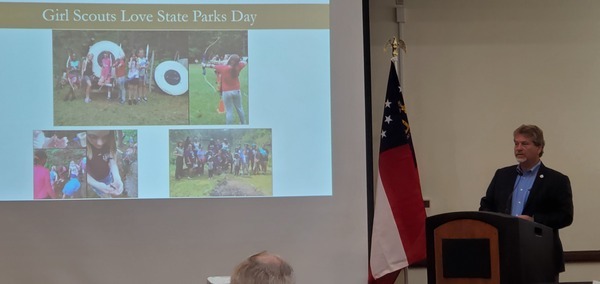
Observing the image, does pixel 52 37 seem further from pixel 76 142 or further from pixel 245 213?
pixel 245 213

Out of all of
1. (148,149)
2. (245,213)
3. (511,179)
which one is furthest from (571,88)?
(148,149)

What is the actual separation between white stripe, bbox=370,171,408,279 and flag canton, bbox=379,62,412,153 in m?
0.26

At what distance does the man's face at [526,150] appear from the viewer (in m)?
4.06

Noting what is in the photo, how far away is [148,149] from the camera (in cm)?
426

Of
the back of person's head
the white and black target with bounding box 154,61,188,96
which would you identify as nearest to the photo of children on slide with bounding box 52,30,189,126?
the white and black target with bounding box 154,61,188,96

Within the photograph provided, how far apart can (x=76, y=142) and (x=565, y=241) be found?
3458 mm

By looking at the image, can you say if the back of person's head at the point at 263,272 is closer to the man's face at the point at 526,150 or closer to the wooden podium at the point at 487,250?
the wooden podium at the point at 487,250

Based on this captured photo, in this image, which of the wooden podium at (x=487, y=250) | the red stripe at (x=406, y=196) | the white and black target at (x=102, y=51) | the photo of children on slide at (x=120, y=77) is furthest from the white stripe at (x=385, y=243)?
the white and black target at (x=102, y=51)

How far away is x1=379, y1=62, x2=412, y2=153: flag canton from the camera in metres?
4.41

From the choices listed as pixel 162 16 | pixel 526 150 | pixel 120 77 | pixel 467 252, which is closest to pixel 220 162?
pixel 120 77

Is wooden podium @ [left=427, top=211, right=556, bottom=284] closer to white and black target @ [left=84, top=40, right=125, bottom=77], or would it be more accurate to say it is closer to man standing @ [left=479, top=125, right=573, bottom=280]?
man standing @ [left=479, top=125, right=573, bottom=280]

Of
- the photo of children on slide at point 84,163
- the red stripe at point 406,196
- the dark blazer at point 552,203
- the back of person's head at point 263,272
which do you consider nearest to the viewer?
the back of person's head at point 263,272

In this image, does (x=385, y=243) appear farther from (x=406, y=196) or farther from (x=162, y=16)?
(x=162, y=16)

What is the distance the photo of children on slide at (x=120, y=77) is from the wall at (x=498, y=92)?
5.32 feet
